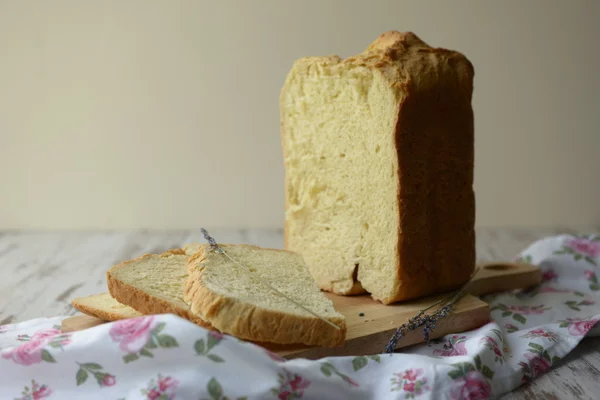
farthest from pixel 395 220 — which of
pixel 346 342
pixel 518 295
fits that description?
pixel 518 295

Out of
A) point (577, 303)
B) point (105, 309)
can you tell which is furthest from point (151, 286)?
point (577, 303)

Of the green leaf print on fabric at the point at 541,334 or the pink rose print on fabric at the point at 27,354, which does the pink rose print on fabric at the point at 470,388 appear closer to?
the green leaf print on fabric at the point at 541,334

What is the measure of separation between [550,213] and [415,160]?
2.98 metres

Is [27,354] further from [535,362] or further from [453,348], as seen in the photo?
[535,362]

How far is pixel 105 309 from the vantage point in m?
2.40

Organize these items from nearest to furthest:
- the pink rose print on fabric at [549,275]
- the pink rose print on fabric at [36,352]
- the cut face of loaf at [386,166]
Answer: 1. the pink rose print on fabric at [36,352]
2. the cut face of loaf at [386,166]
3. the pink rose print on fabric at [549,275]

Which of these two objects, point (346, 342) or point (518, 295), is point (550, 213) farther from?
point (346, 342)

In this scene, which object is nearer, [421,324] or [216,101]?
[421,324]

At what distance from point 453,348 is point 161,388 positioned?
3.61ft

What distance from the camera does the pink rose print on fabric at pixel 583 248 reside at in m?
3.37

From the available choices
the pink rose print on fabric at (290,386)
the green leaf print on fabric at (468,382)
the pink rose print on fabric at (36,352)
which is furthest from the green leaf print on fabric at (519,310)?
the pink rose print on fabric at (36,352)

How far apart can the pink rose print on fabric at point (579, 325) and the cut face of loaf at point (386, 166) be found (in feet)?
1.57

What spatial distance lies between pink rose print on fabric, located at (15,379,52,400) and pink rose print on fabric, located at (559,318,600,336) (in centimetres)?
178

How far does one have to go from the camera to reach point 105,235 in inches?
191
